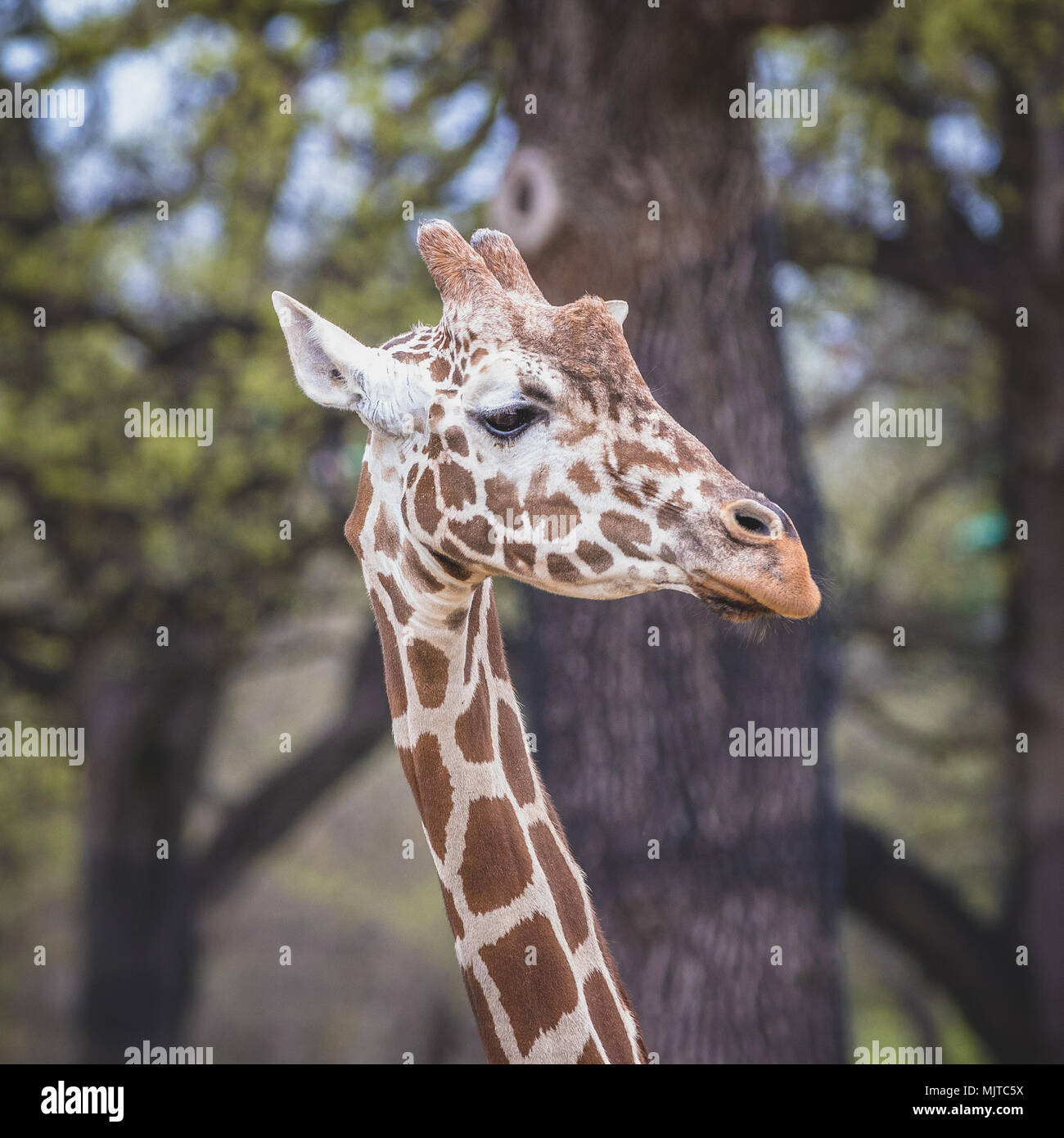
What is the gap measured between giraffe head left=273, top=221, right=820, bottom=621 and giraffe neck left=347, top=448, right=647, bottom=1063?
103 mm

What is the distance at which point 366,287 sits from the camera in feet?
27.2

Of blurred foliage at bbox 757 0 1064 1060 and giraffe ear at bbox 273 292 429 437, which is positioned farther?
blurred foliage at bbox 757 0 1064 1060

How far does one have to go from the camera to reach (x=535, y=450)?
7.12 ft

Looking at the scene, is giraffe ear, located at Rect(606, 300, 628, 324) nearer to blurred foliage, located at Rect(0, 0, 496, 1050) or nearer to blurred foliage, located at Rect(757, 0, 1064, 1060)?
blurred foliage, located at Rect(757, 0, 1064, 1060)

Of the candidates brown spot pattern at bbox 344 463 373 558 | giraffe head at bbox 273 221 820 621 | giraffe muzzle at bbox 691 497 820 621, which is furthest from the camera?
brown spot pattern at bbox 344 463 373 558

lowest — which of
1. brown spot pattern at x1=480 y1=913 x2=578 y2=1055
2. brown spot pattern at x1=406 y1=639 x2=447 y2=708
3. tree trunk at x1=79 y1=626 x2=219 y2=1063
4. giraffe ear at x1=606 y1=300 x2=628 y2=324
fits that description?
tree trunk at x1=79 y1=626 x2=219 y2=1063

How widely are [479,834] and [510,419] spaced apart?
0.82 m

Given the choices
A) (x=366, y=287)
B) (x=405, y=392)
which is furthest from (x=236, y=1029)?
(x=405, y=392)

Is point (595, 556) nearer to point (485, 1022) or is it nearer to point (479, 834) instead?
point (479, 834)

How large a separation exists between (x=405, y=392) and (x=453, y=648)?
1.69 ft

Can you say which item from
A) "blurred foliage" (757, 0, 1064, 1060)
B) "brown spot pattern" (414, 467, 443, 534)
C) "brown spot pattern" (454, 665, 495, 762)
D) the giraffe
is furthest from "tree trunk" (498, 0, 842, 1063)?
"brown spot pattern" (414, 467, 443, 534)

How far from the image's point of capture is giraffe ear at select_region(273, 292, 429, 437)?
2.20m

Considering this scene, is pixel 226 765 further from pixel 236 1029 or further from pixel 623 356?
pixel 623 356

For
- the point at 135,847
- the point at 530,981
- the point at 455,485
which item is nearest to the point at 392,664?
the point at 455,485
